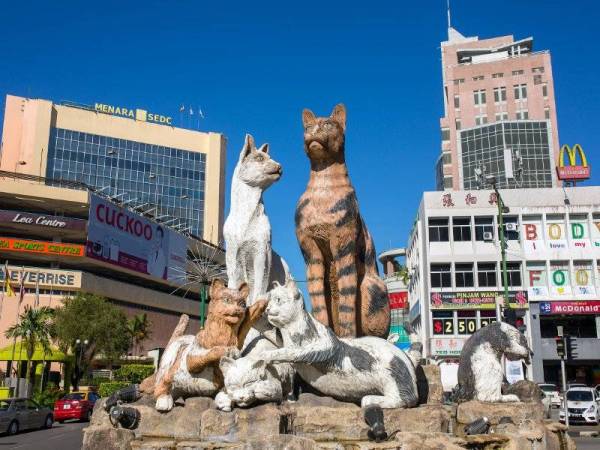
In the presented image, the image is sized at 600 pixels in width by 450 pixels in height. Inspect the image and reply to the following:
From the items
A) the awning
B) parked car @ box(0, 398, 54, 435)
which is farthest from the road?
the awning

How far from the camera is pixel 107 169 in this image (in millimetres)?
68188

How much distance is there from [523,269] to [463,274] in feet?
12.6

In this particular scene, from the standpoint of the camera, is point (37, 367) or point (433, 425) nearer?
point (433, 425)

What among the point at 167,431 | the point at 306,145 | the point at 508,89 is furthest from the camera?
the point at 508,89

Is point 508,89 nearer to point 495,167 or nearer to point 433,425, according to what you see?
point 495,167

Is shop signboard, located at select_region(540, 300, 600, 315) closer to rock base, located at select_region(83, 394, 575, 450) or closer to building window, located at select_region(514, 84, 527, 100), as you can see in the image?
rock base, located at select_region(83, 394, 575, 450)

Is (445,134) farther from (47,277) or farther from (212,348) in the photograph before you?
(212,348)

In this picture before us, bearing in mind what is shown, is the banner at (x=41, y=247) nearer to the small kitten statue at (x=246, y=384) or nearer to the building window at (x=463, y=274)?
the building window at (x=463, y=274)

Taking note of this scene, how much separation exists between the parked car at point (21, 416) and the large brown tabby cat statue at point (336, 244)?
17.5 metres

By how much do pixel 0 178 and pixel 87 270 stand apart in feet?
38.2

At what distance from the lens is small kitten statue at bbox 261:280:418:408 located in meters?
5.27

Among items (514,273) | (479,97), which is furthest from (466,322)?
(479,97)

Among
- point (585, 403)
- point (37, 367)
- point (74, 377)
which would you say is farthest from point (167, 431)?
point (37, 367)

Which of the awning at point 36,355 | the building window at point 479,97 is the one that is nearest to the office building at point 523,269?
the awning at point 36,355
